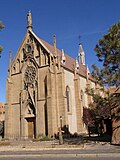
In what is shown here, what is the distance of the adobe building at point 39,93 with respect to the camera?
35.1 meters

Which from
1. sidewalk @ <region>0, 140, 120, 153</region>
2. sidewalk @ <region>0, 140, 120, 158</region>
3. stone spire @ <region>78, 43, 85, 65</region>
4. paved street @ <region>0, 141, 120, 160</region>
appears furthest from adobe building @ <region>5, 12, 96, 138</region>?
stone spire @ <region>78, 43, 85, 65</region>

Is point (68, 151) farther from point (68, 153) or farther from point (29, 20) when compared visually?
point (29, 20)

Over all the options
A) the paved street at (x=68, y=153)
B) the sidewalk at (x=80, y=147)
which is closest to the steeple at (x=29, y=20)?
the sidewalk at (x=80, y=147)

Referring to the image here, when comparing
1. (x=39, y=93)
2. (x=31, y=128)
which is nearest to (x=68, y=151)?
(x=39, y=93)

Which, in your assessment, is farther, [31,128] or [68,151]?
[31,128]

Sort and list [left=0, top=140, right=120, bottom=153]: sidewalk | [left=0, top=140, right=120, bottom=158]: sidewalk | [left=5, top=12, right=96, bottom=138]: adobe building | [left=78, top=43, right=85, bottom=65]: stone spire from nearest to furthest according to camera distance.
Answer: [left=0, top=140, right=120, bottom=158]: sidewalk
[left=0, top=140, right=120, bottom=153]: sidewalk
[left=5, top=12, right=96, bottom=138]: adobe building
[left=78, top=43, right=85, bottom=65]: stone spire

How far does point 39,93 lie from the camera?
122 ft

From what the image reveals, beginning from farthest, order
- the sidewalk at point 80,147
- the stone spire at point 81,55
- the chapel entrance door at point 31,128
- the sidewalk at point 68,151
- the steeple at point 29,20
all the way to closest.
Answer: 1. the stone spire at point 81,55
2. the steeple at point 29,20
3. the chapel entrance door at point 31,128
4. the sidewalk at point 80,147
5. the sidewalk at point 68,151

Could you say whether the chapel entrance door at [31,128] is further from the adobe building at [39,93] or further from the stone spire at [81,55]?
the stone spire at [81,55]

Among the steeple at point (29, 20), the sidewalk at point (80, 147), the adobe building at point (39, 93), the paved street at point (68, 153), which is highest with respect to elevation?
the steeple at point (29, 20)

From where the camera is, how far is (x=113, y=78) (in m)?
19.8

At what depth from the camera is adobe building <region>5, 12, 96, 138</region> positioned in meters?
35.1

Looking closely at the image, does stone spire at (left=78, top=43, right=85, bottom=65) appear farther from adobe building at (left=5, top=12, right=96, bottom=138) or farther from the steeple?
the steeple

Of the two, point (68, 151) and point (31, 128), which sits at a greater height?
point (31, 128)
